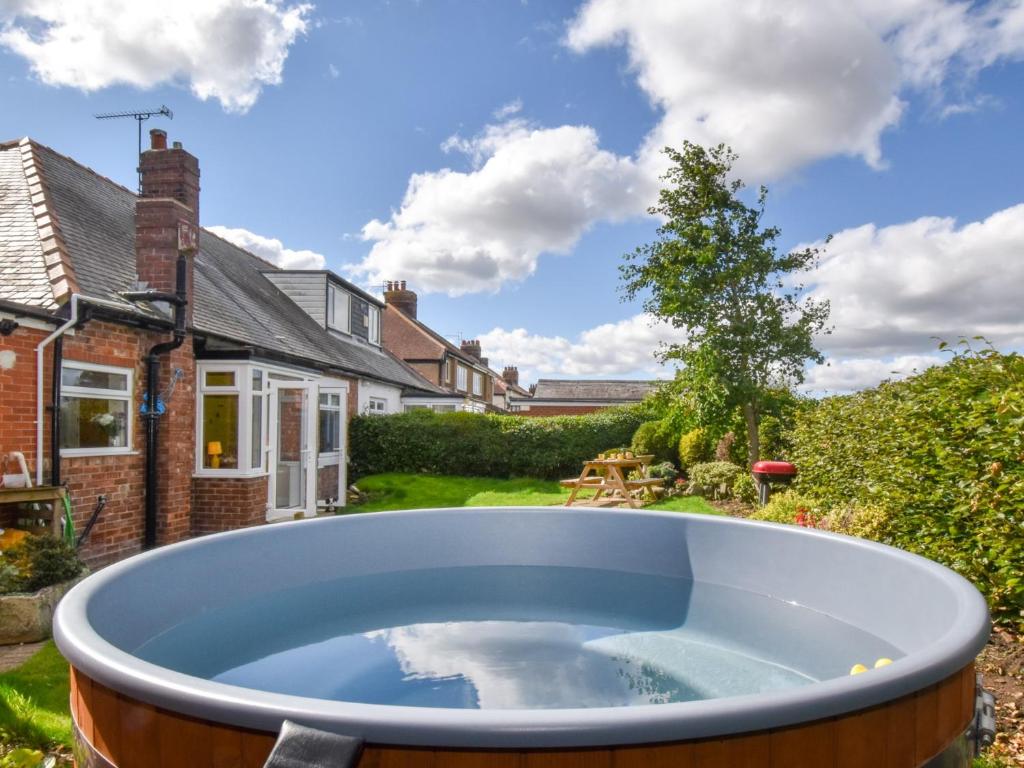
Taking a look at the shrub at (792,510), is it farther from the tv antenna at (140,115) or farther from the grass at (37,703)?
the tv antenna at (140,115)

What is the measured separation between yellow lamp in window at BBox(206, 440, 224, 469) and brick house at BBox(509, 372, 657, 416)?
3701 centimetres

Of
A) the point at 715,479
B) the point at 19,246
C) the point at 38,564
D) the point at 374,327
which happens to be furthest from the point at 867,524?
the point at 374,327

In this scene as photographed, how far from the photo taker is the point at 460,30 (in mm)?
8516

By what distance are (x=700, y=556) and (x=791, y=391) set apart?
302 inches

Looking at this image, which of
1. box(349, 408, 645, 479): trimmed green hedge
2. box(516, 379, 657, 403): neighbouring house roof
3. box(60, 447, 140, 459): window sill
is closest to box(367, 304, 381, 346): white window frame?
box(349, 408, 645, 479): trimmed green hedge

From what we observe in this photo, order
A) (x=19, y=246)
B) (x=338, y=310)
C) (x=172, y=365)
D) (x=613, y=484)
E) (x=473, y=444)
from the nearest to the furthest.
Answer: (x=19, y=246), (x=172, y=365), (x=613, y=484), (x=473, y=444), (x=338, y=310)

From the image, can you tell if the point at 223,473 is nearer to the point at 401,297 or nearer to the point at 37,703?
the point at 37,703

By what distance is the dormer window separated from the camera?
18.5 metres

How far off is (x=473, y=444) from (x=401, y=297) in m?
16.9

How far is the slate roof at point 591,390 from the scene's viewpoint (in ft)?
170

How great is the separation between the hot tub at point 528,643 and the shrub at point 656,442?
9.47 meters

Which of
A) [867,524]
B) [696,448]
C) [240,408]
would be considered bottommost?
[867,524]

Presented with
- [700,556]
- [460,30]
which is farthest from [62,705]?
[460,30]

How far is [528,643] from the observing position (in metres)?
5.28
